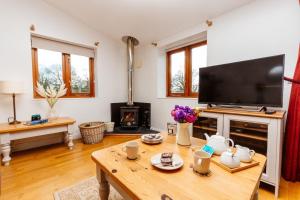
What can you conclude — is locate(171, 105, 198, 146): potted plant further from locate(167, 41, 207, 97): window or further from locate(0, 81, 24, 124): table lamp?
locate(0, 81, 24, 124): table lamp

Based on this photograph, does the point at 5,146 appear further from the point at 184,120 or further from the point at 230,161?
the point at 230,161

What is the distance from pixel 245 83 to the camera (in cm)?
182

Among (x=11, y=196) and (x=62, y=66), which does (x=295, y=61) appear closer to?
(x=11, y=196)

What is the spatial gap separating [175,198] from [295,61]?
208 cm

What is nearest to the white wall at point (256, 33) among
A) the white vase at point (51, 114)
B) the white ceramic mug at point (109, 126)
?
the white ceramic mug at point (109, 126)

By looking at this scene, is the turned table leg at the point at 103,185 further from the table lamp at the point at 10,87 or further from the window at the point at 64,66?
the window at the point at 64,66

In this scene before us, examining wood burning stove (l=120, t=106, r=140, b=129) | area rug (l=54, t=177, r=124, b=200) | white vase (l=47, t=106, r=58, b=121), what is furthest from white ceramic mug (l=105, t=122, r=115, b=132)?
area rug (l=54, t=177, r=124, b=200)

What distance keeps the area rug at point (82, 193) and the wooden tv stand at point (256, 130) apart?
1272mm

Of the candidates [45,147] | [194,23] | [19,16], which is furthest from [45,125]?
[194,23]

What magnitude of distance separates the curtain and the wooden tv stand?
A: 0.45 ft

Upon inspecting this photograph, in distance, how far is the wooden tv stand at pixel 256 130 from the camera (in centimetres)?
141

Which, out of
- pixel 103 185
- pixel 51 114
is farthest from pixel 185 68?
pixel 51 114

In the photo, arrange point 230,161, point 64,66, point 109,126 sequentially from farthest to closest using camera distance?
point 109,126 < point 64,66 < point 230,161

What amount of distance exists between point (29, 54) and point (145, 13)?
2.13 m
